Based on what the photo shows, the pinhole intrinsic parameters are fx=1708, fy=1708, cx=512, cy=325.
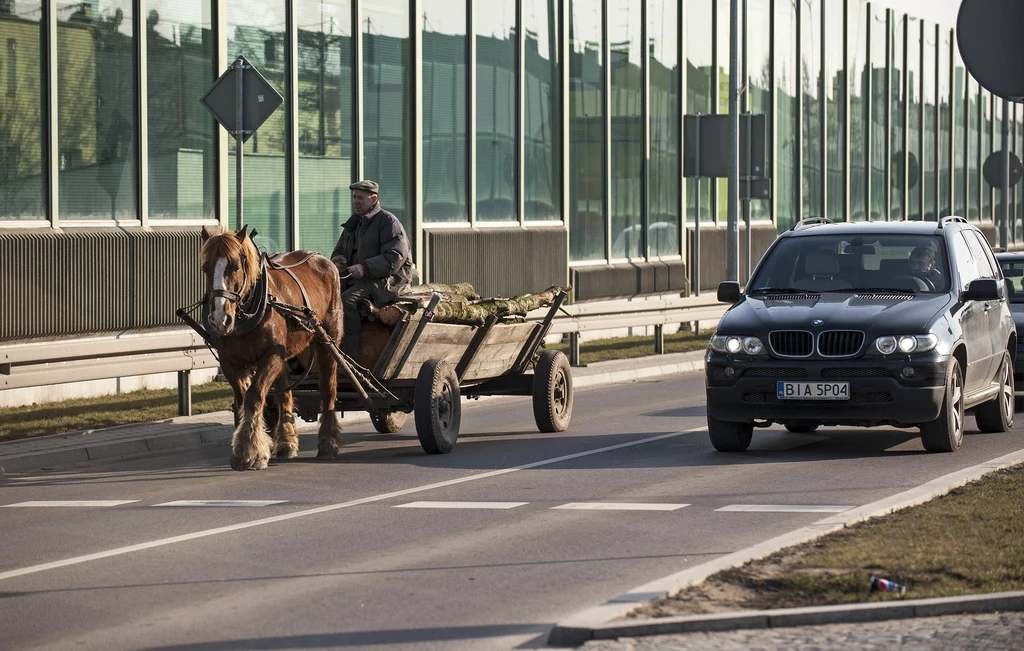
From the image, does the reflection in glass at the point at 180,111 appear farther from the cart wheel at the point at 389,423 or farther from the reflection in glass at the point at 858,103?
the reflection in glass at the point at 858,103

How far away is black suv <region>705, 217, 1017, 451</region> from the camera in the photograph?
12.8 meters

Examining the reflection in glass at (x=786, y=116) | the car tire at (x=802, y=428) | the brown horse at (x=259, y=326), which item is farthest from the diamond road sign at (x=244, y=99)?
the reflection in glass at (x=786, y=116)

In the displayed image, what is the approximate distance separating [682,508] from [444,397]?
137 inches

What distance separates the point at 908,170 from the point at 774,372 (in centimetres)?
4293

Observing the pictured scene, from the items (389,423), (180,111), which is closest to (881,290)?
(389,423)

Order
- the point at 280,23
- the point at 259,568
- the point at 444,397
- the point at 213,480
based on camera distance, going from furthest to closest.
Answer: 1. the point at 280,23
2. the point at 444,397
3. the point at 213,480
4. the point at 259,568

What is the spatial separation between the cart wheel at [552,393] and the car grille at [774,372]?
8.09ft

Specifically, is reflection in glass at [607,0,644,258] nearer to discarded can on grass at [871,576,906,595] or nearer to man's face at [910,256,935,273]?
man's face at [910,256,935,273]

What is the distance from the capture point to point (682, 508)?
34.0ft

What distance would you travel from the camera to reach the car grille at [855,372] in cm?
1274

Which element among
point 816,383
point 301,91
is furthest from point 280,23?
point 816,383

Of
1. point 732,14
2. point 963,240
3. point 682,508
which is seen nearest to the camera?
point 682,508

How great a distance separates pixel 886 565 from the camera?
788 centimetres

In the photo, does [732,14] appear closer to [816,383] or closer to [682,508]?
[816,383]
